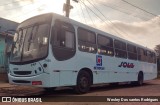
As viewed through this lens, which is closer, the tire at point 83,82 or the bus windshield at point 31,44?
the bus windshield at point 31,44

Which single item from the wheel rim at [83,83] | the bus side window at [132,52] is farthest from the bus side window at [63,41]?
the bus side window at [132,52]

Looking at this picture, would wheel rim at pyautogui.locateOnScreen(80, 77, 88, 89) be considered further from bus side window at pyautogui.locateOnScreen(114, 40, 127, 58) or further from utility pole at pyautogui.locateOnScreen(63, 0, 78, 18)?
utility pole at pyautogui.locateOnScreen(63, 0, 78, 18)

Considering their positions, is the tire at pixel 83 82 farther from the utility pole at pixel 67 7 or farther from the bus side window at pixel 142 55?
the bus side window at pixel 142 55

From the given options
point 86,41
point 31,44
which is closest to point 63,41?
point 31,44

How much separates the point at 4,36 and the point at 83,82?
12994 millimetres

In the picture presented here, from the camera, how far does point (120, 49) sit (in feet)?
51.2

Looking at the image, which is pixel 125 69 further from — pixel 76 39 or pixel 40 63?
pixel 40 63

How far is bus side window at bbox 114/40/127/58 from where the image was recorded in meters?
15.0

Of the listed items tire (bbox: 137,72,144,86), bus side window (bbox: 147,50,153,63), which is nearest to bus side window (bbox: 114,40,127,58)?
tire (bbox: 137,72,144,86)

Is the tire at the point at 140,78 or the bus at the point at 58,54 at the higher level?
the bus at the point at 58,54

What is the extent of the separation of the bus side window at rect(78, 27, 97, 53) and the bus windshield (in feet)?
6.83

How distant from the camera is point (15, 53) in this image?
10.4 metres

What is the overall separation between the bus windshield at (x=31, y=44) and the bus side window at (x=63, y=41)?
0.35 meters

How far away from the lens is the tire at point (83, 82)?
1093 cm
